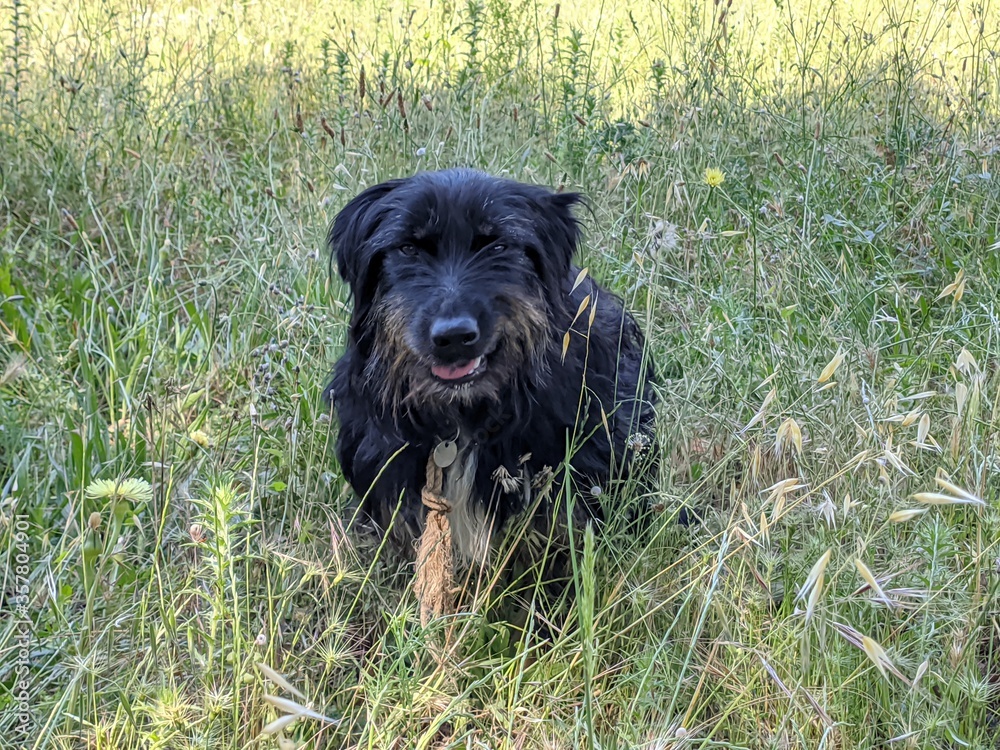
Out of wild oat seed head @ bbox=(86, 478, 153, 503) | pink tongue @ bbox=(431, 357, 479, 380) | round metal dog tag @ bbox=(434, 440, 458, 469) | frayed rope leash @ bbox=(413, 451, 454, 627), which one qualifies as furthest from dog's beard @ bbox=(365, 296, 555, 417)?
wild oat seed head @ bbox=(86, 478, 153, 503)

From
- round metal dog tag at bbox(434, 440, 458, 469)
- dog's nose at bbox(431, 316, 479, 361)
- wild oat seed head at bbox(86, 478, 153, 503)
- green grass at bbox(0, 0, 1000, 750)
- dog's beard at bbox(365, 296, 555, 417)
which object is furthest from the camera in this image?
round metal dog tag at bbox(434, 440, 458, 469)

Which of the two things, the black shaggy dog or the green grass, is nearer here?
the green grass

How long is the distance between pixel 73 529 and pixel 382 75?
8.24 feet

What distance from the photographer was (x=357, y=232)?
268 cm

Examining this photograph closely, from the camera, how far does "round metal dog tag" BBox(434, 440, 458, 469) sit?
2566 millimetres

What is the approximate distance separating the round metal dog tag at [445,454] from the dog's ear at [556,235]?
1.68 feet

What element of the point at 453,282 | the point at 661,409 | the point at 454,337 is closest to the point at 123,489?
the point at 454,337

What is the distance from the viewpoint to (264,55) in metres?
5.77

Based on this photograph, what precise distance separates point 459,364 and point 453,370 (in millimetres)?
24

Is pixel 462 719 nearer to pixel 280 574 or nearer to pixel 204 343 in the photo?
pixel 280 574

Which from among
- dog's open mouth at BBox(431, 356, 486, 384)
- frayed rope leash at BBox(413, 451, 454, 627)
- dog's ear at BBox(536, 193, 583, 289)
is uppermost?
dog's ear at BBox(536, 193, 583, 289)

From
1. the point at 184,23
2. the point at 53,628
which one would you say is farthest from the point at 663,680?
the point at 184,23

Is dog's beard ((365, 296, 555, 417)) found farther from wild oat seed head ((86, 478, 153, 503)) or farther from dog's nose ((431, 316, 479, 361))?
wild oat seed head ((86, 478, 153, 503))

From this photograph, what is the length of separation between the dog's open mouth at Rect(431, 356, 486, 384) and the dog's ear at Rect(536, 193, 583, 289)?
358 mm
